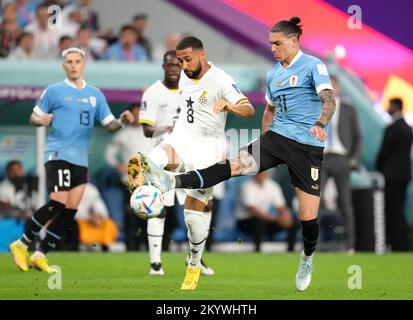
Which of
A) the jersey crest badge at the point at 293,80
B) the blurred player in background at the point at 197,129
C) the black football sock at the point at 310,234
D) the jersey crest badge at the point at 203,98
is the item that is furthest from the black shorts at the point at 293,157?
the jersey crest badge at the point at 203,98

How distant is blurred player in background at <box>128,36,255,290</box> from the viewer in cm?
1138

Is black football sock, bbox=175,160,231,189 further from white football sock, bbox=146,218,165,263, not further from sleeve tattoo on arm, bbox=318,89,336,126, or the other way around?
white football sock, bbox=146,218,165,263

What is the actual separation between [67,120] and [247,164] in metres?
3.63

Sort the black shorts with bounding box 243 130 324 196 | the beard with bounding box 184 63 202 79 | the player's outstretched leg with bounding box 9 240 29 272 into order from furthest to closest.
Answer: the player's outstretched leg with bounding box 9 240 29 272
the beard with bounding box 184 63 202 79
the black shorts with bounding box 243 130 324 196

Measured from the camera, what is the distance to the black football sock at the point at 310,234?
11180mm

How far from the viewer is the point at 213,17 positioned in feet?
68.5

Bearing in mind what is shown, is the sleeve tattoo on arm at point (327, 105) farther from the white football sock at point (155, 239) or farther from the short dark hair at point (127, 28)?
the short dark hair at point (127, 28)

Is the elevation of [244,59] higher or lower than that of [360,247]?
higher

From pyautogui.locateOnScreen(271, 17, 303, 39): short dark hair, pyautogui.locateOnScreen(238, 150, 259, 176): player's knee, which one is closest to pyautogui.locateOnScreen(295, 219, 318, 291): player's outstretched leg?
pyautogui.locateOnScreen(238, 150, 259, 176): player's knee

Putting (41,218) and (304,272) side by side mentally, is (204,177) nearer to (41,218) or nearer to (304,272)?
(304,272)

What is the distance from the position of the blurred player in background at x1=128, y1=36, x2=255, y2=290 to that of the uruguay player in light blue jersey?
14.7 inches

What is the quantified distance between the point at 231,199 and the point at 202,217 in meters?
9.46
